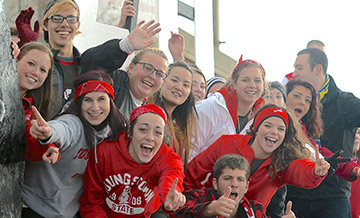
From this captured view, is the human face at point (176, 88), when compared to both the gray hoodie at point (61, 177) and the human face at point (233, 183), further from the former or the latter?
the gray hoodie at point (61, 177)

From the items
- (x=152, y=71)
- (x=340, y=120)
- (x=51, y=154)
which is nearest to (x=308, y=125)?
(x=340, y=120)

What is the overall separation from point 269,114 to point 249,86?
480 millimetres

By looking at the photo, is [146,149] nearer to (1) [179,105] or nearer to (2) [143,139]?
(2) [143,139]

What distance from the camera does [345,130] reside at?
5.55 metres

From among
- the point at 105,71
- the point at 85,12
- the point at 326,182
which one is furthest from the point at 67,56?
the point at 326,182

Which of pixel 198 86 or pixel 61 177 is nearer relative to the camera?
pixel 61 177

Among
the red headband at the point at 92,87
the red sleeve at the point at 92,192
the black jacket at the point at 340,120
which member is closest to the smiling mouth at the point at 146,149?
the red sleeve at the point at 92,192

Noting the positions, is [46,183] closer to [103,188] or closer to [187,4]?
[103,188]

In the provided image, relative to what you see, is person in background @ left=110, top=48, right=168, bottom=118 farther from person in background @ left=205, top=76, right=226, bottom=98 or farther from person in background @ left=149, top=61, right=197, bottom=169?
person in background @ left=205, top=76, right=226, bottom=98

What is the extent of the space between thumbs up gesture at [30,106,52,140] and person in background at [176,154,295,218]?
1.13 m

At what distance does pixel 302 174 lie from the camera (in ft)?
Answer: 14.2

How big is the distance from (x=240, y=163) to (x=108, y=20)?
9.37 feet

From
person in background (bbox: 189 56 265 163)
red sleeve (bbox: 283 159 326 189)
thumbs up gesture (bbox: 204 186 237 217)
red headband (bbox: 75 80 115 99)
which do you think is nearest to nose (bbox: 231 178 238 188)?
thumbs up gesture (bbox: 204 186 237 217)

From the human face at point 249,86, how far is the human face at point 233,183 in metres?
0.98
